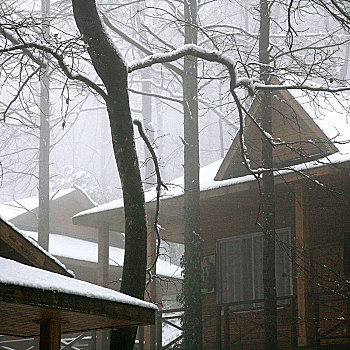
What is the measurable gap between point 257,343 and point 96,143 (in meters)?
48.3

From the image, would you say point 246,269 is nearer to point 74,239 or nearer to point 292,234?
point 292,234

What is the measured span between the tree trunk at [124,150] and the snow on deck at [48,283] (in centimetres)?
214

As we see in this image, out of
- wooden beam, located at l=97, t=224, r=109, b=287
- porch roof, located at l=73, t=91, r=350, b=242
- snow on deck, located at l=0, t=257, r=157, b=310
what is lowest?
snow on deck, located at l=0, t=257, r=157, b=310

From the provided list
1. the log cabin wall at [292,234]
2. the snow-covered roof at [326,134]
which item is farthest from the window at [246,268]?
the snow-covered roof at [326,134]

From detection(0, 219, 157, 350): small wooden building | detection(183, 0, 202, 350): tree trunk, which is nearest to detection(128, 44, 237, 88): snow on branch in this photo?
detection(183, 0, 202, 350): tree trunk

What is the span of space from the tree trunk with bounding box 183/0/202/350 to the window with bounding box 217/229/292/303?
2288 millimetres

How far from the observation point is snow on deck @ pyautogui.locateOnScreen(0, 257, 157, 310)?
4.66 meters

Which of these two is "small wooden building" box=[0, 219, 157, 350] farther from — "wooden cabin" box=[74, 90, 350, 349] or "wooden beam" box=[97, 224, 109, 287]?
"wooden beam" box=[97, 224, 109, 287]

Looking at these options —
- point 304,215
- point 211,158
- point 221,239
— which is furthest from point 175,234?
point 211,158

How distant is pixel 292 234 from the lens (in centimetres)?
1477

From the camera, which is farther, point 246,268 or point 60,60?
point 246,268

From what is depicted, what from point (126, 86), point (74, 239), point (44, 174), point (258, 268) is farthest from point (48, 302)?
point (74, 239)

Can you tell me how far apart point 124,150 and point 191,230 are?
536 centimetres

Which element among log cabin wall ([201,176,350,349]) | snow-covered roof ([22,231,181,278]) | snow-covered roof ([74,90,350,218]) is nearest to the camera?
snow-covered roof ([74,90,350,218])
